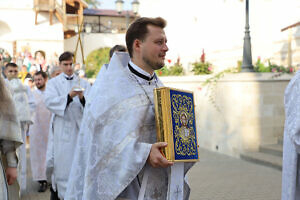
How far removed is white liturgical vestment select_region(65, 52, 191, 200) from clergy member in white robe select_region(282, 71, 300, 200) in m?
1.03

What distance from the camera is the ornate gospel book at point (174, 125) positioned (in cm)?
267

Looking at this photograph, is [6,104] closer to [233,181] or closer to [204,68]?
[233,181]

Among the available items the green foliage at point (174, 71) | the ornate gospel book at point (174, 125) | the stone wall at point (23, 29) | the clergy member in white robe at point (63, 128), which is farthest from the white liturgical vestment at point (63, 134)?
the stone wall at point (23, 29)

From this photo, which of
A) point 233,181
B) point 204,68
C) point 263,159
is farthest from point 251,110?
point 204,68

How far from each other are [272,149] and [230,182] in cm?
199

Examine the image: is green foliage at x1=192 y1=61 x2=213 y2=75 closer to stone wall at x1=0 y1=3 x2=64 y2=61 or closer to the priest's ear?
the priest's ear

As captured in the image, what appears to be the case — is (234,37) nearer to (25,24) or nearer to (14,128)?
(14,128)

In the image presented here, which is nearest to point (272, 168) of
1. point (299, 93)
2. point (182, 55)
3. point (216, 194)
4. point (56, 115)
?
point (216, 194)

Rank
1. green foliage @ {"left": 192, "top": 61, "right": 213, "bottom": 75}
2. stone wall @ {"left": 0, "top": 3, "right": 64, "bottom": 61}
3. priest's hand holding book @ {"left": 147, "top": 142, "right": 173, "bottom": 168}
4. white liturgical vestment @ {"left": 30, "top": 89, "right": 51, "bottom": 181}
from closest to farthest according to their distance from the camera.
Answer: priest's hand holding book @ {"left": 147, "top": 142, "right": 173, "bottom": 168} → white liturgical vestment @ {"left": 30, "top": 89, "right": 51, "bottom": 181} → green foliage @ {"left": 192, "top": 61, "right": 213, "bottom": 75} → stone wall @ {"left": 0, "top": 3, "right": 64, "bottom": 61}

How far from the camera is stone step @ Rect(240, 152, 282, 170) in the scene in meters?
8.24

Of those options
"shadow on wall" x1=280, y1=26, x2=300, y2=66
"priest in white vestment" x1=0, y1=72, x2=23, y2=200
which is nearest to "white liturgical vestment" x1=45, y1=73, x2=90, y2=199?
"priest in white vestment" x1=0, y1=72, x2=23, y2=200

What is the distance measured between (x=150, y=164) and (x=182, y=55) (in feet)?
59.6

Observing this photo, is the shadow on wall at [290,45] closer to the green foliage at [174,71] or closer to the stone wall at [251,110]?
the green foliage at [174,71]

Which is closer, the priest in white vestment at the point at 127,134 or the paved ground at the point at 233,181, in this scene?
the priest in white vestment at the point at 127,134
